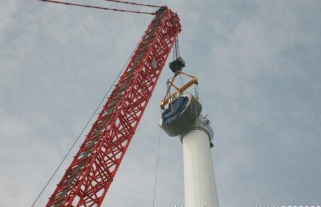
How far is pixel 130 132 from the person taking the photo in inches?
1594

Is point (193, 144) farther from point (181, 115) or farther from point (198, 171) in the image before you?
point (198, 171)

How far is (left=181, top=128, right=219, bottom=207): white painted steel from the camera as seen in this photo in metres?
35.2

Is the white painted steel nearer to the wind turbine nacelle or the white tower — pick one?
the white tower

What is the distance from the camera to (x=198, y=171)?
37.4 meters

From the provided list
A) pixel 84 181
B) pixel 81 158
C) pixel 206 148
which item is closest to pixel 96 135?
pixel 81 158

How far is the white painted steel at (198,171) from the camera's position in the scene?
35.2 meters

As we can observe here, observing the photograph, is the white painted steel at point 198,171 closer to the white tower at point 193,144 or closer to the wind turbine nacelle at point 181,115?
the white tower at point 193,144

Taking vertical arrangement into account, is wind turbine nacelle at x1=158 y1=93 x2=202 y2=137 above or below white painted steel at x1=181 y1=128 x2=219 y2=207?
above

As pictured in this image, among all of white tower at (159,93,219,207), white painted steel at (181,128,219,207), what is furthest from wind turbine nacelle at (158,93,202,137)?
white painted steel at (181,128,219,207)

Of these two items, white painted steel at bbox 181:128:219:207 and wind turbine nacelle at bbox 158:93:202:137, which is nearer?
white painted steel at bbox 181:128:219:207

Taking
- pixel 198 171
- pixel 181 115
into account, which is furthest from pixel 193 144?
pixel 198 171

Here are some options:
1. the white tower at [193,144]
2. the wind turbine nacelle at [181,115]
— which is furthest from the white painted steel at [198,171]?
the wind turbine nacelle at [181,115]

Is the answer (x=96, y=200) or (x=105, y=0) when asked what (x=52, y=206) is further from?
(x=105, y=0)

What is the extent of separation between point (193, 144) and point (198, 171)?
364 cm
